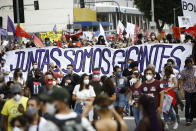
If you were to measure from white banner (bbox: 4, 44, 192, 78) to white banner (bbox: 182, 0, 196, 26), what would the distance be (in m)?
1.40

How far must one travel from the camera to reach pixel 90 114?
10.3m

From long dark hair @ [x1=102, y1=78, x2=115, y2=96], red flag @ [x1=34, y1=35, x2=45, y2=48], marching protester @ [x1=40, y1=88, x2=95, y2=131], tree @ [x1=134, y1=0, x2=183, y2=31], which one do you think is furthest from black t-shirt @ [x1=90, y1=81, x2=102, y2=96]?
tree @ [x1=134, y1=0, x2=183, y2=31]

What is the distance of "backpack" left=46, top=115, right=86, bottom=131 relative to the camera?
5.25m

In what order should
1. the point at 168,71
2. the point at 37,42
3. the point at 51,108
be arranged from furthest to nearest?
the point at 37,42 < the point at 168,71 < the point at 51,108

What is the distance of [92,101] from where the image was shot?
9297 millimetres

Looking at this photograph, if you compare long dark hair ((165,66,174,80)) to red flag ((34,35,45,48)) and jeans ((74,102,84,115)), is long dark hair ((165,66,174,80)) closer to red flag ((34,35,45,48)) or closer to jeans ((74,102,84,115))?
jeans ((74,102,84,115))

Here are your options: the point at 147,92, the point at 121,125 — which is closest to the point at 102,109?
the point at 121,125

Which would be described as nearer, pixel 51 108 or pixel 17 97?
pixel 51 108

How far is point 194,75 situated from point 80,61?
535cm

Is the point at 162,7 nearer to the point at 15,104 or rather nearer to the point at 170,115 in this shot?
the point at 170,115

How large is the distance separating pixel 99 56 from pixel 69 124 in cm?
1078

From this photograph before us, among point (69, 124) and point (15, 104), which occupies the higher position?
point (69, 124)

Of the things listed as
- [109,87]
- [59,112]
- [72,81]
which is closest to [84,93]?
[109,87]

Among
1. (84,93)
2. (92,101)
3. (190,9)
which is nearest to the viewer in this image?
(92,101)
